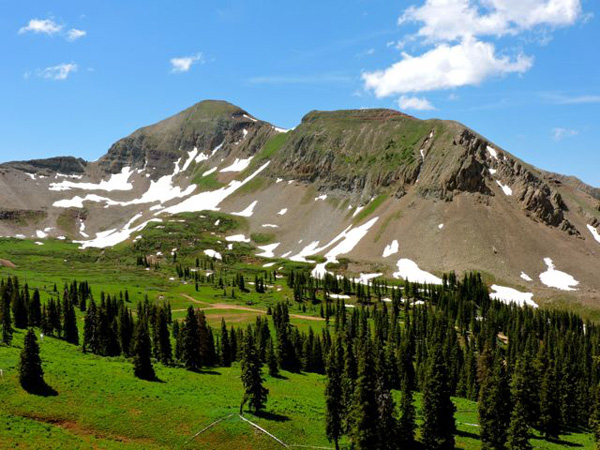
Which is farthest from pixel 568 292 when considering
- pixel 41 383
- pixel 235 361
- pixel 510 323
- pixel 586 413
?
pixel 41 383

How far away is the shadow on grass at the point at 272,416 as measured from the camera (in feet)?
200

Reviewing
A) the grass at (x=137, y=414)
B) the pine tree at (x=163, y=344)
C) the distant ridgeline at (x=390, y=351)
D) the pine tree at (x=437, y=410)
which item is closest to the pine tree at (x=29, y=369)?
the grass at (x=137, y=414)

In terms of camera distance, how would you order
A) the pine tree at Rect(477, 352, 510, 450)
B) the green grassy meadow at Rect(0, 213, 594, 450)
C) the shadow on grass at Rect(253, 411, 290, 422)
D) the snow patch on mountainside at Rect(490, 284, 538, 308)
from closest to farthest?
the green grassy meadow at Rect(0, 213, 594, 450), the pine tree at Rect(477, 352, 510, 450), the shadow on grass at Rect(253, 411, 290, 422), the snow patch on mountainside at Rect(490, 284, 538, 308)

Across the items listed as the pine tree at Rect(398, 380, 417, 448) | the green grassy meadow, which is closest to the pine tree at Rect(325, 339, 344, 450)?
the green grassy meadow

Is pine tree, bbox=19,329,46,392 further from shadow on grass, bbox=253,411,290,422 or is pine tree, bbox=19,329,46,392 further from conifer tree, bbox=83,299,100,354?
conifer tree, bbox=83,299,100,354

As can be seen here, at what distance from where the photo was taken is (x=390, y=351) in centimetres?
10169

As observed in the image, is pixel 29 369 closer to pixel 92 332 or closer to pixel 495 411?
pixel 92 332

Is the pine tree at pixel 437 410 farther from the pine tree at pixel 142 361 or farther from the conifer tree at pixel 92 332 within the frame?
the conifer tree at pixel 92 332

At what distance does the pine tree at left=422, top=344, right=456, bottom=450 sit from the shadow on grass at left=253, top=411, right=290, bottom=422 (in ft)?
56.5

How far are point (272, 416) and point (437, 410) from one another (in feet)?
66.8

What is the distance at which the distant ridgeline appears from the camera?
56812mm

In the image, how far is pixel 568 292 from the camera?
174 m

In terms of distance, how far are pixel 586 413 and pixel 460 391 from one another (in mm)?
23610

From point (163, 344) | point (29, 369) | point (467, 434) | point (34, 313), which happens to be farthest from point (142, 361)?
point (467, 434)
